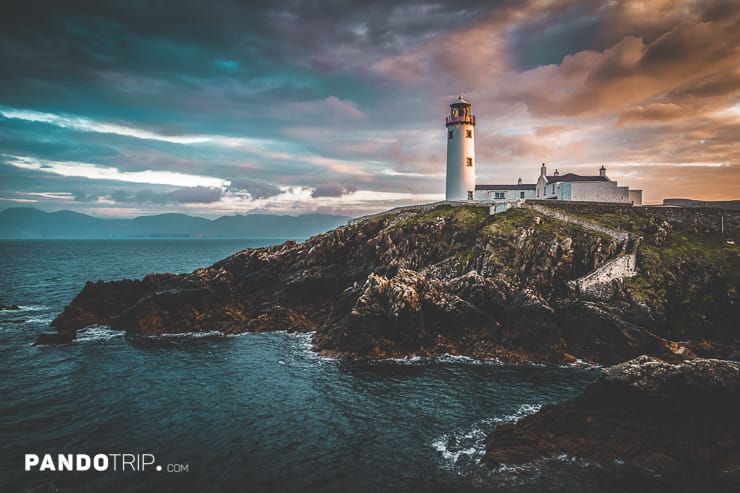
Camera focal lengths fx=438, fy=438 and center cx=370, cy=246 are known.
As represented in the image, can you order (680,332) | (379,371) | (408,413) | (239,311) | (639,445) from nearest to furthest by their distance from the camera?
(639,445), (408,413), (379,371), (680,332), (239,311)

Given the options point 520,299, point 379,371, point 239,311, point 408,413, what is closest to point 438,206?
point 520,299

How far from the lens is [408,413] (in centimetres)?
2880

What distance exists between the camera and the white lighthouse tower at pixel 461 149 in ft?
257

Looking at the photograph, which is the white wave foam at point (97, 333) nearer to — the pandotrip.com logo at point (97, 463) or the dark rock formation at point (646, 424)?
the pandotrip.com logo at point (97, 463)

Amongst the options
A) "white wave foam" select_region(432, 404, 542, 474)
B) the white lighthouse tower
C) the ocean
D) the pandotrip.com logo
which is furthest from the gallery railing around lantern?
the pandotrip.com logo

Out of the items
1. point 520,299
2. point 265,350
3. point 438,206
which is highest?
point 438,206

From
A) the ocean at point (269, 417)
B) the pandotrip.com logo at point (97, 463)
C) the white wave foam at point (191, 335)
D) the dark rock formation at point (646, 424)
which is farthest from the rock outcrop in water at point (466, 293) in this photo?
the pandotrip.com logo at point (97, 463)

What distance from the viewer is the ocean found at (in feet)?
69.2

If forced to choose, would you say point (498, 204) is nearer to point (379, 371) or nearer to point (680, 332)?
point (680, 332)

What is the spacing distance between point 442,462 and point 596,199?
5958 centimetres

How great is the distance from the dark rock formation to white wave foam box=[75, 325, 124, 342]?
41496 mm

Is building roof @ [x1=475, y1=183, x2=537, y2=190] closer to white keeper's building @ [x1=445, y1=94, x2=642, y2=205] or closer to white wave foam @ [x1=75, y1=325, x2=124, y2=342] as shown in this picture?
white keeper's building @ [x1=445, y1=94, x2=642, y2=205]

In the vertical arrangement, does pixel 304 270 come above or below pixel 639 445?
above

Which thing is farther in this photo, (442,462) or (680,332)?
(680,332)
